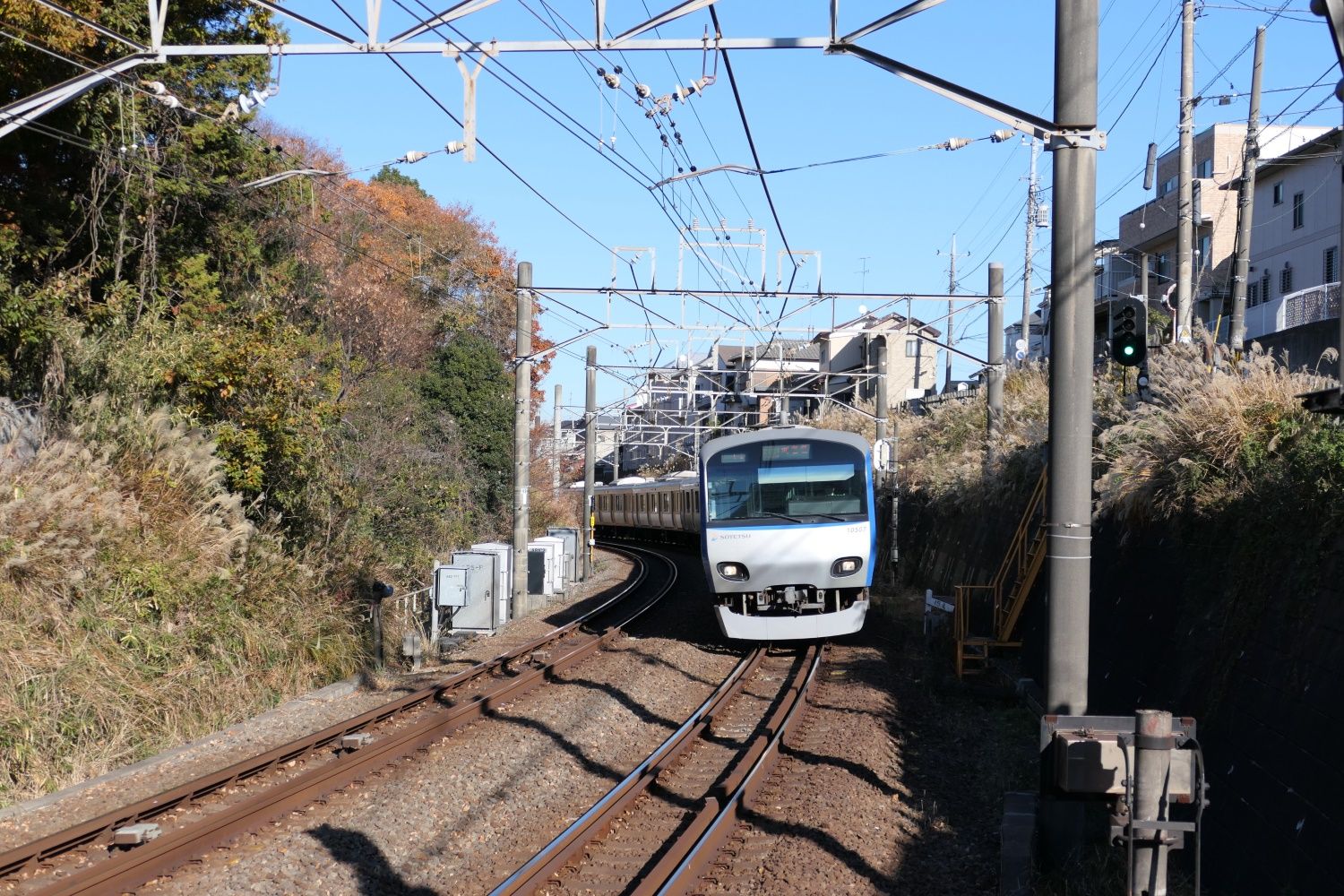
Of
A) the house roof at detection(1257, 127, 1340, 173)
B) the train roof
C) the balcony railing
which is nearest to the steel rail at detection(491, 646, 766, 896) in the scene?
the train roof

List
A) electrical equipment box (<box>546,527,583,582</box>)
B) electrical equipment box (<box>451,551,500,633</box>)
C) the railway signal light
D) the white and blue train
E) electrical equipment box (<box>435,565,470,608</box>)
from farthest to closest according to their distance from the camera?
electrical equipment box (<box>546,527,583,582</box>)
electrical equipment box (<box>451,551,500,633</box>)
electrical equipment box (<box>435,565,470,608</box>)
the white and blue train
the railway signal light

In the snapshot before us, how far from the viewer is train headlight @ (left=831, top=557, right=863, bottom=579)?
15.1m

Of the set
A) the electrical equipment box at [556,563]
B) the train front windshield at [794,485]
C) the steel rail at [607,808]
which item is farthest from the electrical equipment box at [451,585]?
the electrical equipment box at [556,563]

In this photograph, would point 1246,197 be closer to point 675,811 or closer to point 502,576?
point 502,576

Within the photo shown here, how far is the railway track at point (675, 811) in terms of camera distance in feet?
22.1

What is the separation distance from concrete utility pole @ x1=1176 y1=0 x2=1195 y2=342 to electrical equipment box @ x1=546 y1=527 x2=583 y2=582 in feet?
41.7

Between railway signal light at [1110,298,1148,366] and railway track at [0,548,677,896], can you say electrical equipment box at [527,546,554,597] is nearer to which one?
railway track at [0,548,677,896]

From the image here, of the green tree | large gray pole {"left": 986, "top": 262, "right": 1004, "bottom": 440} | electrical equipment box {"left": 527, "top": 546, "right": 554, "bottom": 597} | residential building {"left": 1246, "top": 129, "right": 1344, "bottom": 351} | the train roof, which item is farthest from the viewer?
the green tree

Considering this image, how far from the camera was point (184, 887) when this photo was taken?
6.57 metres

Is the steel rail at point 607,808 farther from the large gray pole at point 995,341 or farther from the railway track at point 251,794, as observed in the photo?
the large gray pole at point 995,341

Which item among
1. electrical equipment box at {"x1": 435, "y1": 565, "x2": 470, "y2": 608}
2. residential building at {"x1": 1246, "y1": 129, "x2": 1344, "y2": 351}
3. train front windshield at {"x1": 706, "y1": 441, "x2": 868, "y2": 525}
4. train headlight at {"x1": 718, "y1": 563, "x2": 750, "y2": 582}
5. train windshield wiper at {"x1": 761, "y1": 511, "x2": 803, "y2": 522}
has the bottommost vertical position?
electrical equipment box at {"x1": 435, "y1": 565, "x2": 470, "y2": 608}

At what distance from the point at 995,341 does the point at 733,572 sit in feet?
22.9

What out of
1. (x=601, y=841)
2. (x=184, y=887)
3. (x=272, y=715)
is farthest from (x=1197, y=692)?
(x=272, y=715)

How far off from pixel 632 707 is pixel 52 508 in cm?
593
